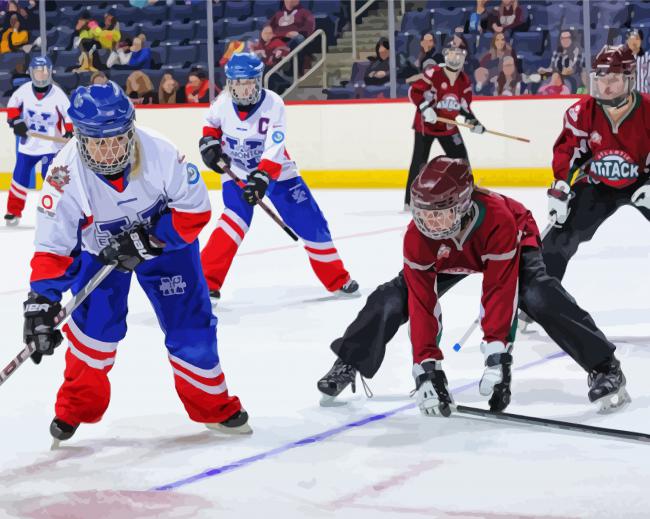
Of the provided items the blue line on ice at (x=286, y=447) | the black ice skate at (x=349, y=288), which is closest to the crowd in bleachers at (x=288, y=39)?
the black ice skate at (x=349, y=288)

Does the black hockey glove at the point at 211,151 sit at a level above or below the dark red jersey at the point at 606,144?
below

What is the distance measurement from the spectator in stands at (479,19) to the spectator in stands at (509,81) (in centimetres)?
35

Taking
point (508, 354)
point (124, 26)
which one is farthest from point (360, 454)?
point (124, 26)

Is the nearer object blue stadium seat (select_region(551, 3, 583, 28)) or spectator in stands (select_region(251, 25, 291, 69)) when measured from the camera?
blue stadium seat (select_region(551, 3, 583, 28))

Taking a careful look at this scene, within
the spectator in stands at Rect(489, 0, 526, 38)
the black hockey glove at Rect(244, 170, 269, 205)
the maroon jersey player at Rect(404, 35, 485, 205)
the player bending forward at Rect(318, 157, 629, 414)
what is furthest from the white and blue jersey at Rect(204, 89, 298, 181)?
the spectator in stands at Rect(489, 0, 526, 38)

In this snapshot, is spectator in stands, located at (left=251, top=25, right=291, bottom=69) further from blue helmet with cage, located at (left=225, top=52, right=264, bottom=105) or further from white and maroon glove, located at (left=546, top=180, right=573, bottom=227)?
white and maroon glove, located at (left=546, top=180, right=573, bottom=227)

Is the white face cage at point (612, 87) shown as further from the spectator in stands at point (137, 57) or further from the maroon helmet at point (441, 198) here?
the spectator in stands at point (137, 57)

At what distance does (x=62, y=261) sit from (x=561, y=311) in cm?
135

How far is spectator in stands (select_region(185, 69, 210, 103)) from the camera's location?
11297mm

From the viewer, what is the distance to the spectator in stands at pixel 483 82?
10566 mm

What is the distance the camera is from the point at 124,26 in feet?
39.2

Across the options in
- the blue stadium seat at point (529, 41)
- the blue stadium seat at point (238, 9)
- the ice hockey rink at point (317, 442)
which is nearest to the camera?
the ice hockey rink at point (317, 442)

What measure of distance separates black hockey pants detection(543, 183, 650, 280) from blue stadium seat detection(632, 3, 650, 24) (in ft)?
18.6

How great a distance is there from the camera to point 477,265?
3.59 m
